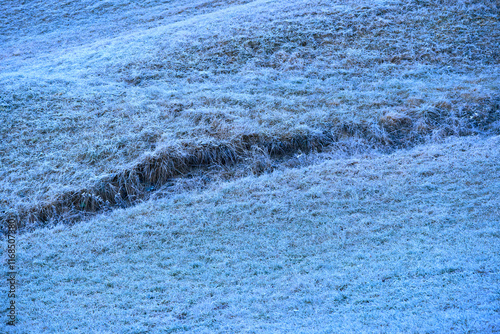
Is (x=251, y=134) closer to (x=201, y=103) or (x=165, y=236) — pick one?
(x=201, y=103)

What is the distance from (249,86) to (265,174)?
4029 millimetres

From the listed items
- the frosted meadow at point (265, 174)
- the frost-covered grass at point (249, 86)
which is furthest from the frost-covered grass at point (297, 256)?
the frost-covered grass at point (249, 86)

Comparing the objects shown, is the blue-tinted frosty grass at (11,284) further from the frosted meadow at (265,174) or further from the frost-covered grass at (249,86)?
the frost-covered grass at (249,86)

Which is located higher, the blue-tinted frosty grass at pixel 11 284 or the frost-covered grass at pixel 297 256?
the blue-tinted frosty grass at pixel 11 284

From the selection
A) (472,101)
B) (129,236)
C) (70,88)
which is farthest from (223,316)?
(70,88)

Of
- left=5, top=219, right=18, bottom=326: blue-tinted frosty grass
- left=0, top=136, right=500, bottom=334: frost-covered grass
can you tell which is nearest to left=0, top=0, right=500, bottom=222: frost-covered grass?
left=0, top=136, right=500, bottom=334: frost-covered grass

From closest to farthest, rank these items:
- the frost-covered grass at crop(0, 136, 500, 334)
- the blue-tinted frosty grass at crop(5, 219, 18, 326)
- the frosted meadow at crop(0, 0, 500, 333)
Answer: the frost-covered grass at crop(0, 136, 500, 334) → the frosted meadow at crop(0, 0, 500, 333) → the blue-tinted frosty grass at crop(5, 219, 18, 326)

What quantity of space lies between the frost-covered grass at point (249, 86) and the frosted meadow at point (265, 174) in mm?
59

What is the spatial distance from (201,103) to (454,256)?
7340 millimetres

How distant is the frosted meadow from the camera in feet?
15.8

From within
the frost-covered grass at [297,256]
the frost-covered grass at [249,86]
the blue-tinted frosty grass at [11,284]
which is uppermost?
the frost-covered grass at [249,86]

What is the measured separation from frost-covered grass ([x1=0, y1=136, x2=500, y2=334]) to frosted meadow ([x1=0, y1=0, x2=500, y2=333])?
3cm

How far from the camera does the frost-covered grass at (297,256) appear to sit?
175 inches

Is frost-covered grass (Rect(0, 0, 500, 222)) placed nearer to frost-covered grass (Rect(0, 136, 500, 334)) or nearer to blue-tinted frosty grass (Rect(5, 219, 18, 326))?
frost-covered grass (Rect(0, 136, 500, 334))
